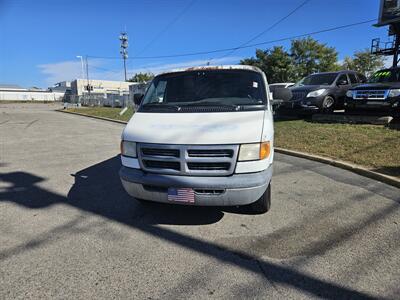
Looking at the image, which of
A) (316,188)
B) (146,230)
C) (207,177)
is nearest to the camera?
(207,177)

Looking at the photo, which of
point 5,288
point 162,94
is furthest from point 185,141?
point 5,288

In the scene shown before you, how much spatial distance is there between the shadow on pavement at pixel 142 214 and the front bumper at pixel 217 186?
48cm

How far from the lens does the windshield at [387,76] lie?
33.4 feet

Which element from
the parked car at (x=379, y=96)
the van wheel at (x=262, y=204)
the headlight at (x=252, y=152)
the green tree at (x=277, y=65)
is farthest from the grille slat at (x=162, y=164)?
the green tree at (x=277, y=65)

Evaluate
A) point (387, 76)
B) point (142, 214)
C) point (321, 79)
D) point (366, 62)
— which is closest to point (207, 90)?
point (142, 214)

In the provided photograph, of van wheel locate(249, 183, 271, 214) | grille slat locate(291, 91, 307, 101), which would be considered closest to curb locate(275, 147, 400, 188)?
van wheel locate(249, 183, 271, 214)

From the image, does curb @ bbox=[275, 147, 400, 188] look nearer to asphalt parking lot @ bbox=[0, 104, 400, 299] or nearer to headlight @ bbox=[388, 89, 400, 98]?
asphalt parking lot @ bbox=[0, 104, 400, 299]

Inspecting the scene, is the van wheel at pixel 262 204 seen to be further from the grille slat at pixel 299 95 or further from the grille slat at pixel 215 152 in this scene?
the grille slat at pixel 299 95

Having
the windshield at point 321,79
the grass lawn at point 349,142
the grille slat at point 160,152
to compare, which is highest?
the windshield at point 321,79

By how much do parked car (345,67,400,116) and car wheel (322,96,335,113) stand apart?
2.21 feet

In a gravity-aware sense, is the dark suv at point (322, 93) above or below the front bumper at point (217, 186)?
above

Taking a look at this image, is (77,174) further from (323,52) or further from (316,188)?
(323,52)

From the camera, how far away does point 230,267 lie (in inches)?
113

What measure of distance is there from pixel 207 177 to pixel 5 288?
2088 mm
